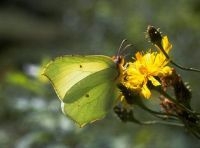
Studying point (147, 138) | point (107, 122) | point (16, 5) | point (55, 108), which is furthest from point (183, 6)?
point (16, 5)

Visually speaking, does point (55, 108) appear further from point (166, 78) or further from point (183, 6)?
point (183, 6)

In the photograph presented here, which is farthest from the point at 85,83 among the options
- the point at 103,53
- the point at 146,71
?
the point at 103,53

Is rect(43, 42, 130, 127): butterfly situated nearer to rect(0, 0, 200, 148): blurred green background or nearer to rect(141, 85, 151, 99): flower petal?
rect(141, 85, 151, 99): flower petal

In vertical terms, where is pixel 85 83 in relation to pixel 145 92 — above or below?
below

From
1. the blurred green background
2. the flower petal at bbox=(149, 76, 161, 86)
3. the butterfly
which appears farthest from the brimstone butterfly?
the blurred green background

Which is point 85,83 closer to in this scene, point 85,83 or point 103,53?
point 85,83
